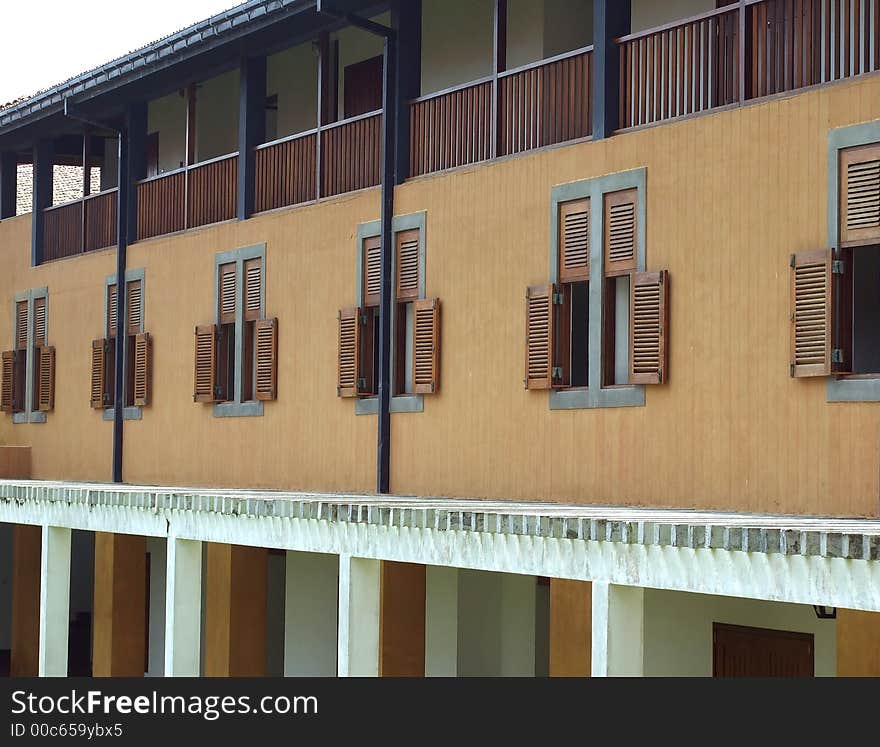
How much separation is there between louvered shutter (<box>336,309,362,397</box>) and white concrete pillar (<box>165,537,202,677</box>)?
142 inches

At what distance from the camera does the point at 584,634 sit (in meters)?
13.4

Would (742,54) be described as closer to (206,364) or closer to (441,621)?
(441,621)

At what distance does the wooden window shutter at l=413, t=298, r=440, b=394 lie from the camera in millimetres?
15891

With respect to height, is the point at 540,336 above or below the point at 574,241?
below

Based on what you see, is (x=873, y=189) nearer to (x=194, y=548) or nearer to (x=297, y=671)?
(x=194, y=548)

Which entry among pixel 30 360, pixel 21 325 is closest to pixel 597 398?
pixel 30 360

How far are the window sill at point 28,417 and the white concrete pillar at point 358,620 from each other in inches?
516

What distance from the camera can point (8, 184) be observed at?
2511 cm

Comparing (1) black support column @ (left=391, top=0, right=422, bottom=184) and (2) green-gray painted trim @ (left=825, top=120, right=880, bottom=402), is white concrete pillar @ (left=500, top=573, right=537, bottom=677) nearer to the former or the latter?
(1) black support column @ (left=391, top=0, right=422, bottom=184)

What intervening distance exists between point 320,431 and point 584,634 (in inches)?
207

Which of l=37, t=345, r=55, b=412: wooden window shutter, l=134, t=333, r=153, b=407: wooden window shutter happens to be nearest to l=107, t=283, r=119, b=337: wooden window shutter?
l=134, t=333, r=153, b=407: wooden window shutter

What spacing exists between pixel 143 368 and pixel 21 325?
4.16m

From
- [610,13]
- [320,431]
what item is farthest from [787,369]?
[320,431]

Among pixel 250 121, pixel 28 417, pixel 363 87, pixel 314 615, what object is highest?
pixel 363 87
